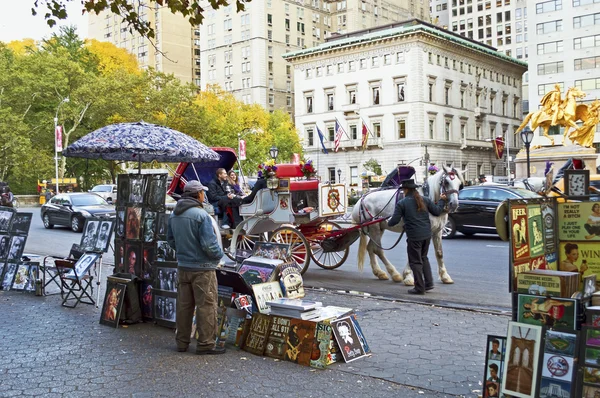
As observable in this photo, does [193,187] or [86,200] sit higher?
[193,187]

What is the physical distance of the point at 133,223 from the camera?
8883mm

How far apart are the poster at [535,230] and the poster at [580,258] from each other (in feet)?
0.95

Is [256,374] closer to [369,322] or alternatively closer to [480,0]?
[369,322]

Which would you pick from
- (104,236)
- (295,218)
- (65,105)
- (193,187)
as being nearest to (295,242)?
(295,218)

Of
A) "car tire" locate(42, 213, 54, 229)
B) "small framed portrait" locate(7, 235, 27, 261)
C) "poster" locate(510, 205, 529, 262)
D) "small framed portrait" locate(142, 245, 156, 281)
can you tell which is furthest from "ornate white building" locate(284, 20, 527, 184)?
"poster" locate(510, 205, 529, 262)

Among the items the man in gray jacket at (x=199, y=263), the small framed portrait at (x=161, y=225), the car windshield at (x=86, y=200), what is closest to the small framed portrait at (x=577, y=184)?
the man in gray jacket at (x=199, y=263)

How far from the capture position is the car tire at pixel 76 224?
24.9m

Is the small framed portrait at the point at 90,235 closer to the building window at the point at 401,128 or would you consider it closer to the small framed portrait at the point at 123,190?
the small framed portrait at the point at 123,190

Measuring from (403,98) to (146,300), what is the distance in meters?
74.3

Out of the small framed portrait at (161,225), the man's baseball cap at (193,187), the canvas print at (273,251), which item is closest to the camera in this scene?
the man's baseball cap at (193,187)

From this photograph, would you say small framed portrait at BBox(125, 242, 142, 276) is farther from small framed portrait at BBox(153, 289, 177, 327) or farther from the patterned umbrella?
the patterned umbrella

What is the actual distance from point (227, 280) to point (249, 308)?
1.69ft

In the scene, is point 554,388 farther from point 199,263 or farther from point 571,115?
point 571,115

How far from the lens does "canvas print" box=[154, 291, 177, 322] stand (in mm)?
8250
